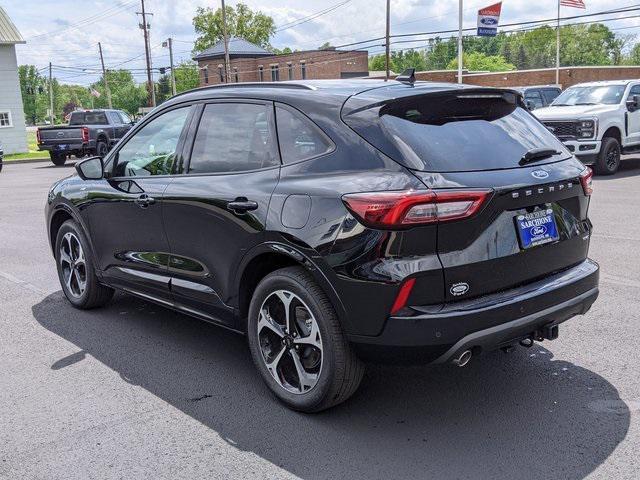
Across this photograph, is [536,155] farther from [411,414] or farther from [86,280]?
[86,280]

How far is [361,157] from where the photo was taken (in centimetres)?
337

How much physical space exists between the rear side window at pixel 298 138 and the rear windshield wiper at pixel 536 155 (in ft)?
3.44

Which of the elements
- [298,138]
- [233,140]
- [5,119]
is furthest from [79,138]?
[298,138]

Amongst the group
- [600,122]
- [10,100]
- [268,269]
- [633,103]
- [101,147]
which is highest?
[10,100]

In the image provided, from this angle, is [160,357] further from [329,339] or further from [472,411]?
[472,411]

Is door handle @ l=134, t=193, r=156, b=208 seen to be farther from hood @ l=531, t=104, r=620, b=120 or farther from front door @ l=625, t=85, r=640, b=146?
front door @ l=625, t=85, r=640, b=146

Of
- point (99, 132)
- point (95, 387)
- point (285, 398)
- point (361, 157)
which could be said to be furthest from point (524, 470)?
point (99, 132)

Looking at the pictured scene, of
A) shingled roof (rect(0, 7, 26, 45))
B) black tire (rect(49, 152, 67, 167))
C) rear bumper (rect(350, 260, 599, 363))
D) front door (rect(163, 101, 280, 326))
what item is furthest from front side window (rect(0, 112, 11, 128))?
rear bumper (rect(350, 260, 599, 363))

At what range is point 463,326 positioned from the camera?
3.14 meters

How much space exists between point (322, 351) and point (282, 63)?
80863 millimetres

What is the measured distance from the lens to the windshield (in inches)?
615

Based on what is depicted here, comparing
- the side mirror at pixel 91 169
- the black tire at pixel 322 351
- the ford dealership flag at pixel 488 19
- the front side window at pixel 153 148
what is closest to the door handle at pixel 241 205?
the black tire at pixel 322 351

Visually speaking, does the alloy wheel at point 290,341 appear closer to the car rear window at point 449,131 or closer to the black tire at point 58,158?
the car rear window at point 449,131

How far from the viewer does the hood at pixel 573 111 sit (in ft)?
48.1
